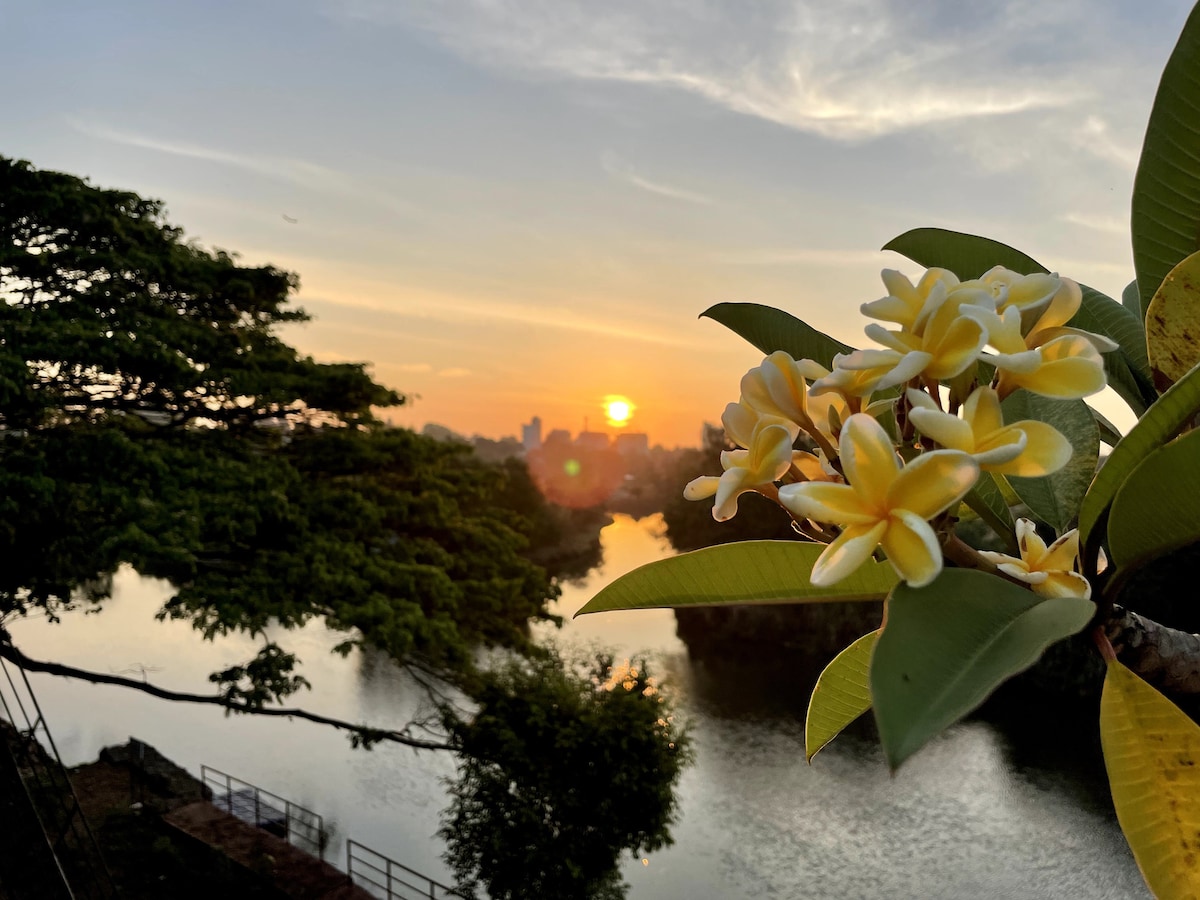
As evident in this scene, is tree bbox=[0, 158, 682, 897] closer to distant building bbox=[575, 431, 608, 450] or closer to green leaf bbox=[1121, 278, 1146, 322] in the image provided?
green leaf bbox=[1121, 278, 1146, 322]

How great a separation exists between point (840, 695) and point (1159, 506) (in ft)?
0.94

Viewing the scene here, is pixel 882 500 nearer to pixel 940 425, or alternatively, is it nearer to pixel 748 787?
pixel 940 425

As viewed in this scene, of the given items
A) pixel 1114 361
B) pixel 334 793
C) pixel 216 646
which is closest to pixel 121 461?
pixel 1114 361

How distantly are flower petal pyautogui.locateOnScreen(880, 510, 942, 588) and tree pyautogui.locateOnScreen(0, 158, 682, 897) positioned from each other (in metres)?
4.87

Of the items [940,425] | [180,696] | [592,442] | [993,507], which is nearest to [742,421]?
[940,425]

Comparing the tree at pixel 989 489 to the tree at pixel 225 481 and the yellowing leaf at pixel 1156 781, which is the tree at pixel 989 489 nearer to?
the yellowing leaf at pixel 1156 781

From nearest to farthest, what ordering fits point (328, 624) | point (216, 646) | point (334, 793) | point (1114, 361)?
point (1114, 361)
point (328, 624)
point (334, 793)
point (216, 646)

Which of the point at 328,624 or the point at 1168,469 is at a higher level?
the point at 1168,469

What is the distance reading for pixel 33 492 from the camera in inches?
191

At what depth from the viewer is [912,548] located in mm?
402

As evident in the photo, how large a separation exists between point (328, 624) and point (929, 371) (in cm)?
566

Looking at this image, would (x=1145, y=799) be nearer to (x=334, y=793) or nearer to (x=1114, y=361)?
(x=1114, y=361)

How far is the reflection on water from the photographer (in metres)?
8.95

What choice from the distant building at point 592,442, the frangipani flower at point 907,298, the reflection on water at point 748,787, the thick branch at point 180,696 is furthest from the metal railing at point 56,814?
the distant building at point 592,442
